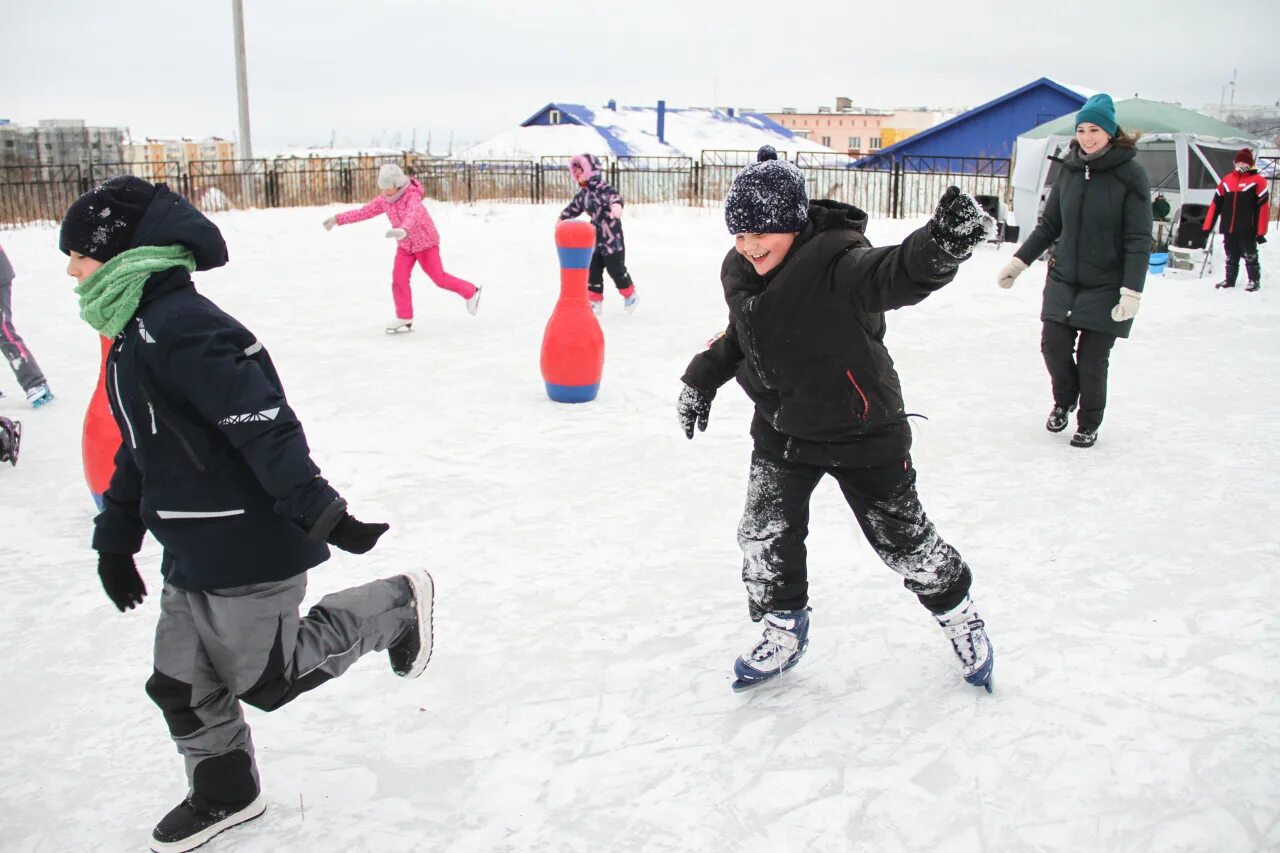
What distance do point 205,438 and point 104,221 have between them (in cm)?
50

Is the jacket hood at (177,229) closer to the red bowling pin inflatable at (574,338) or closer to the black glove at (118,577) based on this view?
the black glove at (118,577)

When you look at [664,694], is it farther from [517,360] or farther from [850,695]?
[517,360]

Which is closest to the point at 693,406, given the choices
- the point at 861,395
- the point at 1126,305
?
the point at 861,395

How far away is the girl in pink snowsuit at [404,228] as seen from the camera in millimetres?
7941

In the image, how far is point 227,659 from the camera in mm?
2137

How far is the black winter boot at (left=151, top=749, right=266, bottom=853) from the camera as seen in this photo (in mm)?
2164

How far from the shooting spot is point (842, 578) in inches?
142

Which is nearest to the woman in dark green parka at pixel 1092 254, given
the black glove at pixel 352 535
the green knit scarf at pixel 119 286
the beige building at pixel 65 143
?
the black glove at pixel 352 535

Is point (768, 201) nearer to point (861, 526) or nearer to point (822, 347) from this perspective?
point (822, 347)

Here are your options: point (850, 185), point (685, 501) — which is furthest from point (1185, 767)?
point (850, 185)

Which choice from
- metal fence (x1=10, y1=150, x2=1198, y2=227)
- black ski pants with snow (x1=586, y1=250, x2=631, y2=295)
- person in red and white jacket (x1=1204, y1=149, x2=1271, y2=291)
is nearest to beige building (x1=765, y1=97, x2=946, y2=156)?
metal fence (x1=10, y1=150, x2=1198, y2=227)

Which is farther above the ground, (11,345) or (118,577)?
(11,345)

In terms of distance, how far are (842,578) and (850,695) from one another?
0.85m

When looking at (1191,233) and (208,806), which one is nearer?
(208,806)
